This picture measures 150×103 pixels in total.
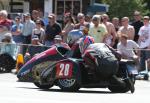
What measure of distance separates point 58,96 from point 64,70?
1.45 metres

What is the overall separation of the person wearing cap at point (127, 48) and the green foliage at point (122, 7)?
19363mm

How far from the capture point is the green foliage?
39094 mm

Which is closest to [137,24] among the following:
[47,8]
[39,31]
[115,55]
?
[39,31]

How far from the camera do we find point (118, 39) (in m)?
20.4

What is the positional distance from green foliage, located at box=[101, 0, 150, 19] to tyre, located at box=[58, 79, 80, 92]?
2433 centimetres

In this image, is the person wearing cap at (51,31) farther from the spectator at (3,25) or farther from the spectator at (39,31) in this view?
the spectator at (3,25)

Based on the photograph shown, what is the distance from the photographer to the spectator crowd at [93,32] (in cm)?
1961

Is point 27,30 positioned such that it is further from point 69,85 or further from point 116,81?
point 116,81

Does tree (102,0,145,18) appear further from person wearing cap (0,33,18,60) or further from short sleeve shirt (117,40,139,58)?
short sleeve shirt (117,40,139,58)

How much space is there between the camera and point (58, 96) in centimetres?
1340

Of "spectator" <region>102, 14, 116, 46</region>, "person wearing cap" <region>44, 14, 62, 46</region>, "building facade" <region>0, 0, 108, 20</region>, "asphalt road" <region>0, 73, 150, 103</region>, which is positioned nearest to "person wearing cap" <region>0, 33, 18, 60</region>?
"person wearing cap" <region>44, 14, 62, 46</region>

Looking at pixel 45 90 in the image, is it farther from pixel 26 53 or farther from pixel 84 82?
pixel 26 53

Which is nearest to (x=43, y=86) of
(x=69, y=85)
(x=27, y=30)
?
(x=69, y=85)

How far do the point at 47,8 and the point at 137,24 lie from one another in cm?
1720
